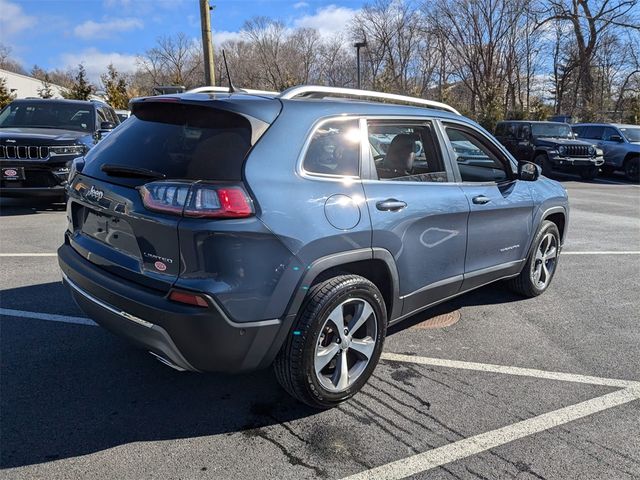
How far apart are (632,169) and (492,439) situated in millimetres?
18014

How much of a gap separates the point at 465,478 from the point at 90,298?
2.21 metres

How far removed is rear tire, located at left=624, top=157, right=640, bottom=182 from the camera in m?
17.3

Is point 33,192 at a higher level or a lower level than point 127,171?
lower

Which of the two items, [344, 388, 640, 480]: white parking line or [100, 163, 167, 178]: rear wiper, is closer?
[344, 388, 640, 480]: white parking line

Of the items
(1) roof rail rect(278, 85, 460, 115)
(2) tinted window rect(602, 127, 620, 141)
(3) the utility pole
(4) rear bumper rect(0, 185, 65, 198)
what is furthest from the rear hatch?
(2) tinted window rect(602, 127, 620, 141)

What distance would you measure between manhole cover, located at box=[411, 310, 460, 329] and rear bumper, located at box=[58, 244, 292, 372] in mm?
1953

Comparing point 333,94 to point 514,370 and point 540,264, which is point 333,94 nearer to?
point 514,370

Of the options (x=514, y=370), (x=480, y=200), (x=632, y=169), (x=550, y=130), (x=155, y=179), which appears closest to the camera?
(x=155, y=179)

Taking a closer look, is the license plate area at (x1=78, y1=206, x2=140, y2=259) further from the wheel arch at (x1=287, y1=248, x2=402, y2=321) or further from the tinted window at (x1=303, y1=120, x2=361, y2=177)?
the tinted window at (x1=303, y1=120, x2=361, y2=177)

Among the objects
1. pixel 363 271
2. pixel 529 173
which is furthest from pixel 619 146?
pixel 363 271

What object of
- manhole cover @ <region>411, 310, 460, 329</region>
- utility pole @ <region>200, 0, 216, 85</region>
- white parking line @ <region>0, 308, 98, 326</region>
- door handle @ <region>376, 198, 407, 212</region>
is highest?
utility pole @ <region>200, 0, 216, 85</region>

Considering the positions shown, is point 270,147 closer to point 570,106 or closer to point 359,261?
point 359,261

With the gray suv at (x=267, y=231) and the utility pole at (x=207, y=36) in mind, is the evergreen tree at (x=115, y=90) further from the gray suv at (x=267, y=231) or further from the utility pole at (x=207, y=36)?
the gray suv at (x=267, y=231)

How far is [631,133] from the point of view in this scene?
712 inches
